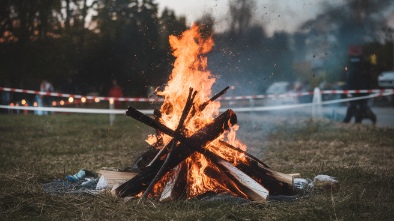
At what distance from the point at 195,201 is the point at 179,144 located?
2.41 feet

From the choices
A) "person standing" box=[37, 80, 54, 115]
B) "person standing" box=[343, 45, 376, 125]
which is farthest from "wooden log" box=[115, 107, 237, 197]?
"person standing" box=[37, 80, 54, 115]

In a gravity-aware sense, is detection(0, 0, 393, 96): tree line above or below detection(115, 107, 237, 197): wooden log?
above

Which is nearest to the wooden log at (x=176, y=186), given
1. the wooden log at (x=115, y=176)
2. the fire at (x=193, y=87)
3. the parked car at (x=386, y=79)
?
the fire at (x=193, y=87)

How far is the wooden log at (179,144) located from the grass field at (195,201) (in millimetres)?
310

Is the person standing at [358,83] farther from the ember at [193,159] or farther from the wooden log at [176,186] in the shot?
the wooden log at [176,186]

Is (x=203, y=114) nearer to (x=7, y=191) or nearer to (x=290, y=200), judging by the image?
(x=290, y=200)

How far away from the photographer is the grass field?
484 centimetres

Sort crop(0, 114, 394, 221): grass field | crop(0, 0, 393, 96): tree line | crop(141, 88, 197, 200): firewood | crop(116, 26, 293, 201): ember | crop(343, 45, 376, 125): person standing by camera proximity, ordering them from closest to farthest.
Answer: crop(0, 114, 394, 221): grass field
crop(141, 88, 197, 200): firewood
crop(116, 26, 293, 201): ember
crop(0, 0, 393, 96): tree line
crop(343, 45, 376, 125): person standing

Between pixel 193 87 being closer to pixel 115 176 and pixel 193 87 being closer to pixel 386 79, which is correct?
pixel 115 176

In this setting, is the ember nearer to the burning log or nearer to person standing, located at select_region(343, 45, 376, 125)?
the burning log

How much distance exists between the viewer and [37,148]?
412 inches

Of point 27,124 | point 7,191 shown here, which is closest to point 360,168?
point 7,191

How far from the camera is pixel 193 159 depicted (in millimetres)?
5695

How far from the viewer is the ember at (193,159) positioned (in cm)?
541
